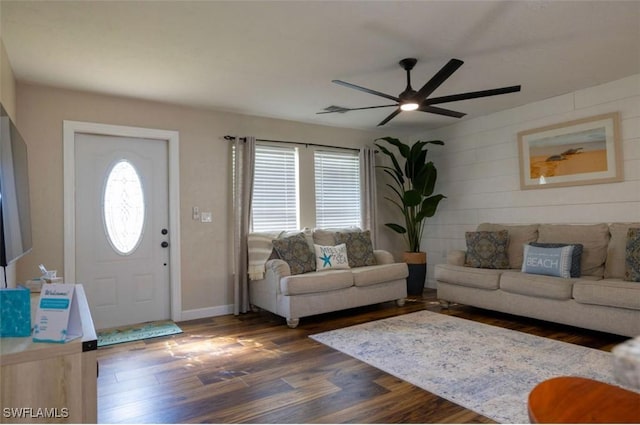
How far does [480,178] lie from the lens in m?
5.25

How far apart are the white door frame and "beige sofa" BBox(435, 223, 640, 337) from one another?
124 inches

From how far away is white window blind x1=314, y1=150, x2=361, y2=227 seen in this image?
5.48 metres

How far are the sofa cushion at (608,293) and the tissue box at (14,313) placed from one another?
3.91m

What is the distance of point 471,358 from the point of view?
9.66ft

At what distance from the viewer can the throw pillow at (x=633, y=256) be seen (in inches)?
130

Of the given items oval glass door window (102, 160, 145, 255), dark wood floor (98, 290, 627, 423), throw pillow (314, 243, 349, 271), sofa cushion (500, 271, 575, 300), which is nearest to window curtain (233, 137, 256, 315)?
dark wood floor (98, 290, 627, 423)

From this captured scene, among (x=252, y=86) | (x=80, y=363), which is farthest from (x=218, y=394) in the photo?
(x=252, y=86)

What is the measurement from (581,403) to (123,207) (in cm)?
424

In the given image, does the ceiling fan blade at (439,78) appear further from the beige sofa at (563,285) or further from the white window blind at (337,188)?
the white window blind at (337,188)

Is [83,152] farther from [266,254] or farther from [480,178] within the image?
[480,178]

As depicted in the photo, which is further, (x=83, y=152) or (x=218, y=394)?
(x=83, y=152)

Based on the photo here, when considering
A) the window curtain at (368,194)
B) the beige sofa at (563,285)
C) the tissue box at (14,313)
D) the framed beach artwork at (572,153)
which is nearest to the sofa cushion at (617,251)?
the beige sofa at (563,285)

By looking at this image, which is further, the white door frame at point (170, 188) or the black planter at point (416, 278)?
the black planter at point (416, 278)

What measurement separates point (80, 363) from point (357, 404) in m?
1.55
